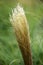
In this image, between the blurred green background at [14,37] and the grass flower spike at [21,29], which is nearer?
the grass flower spike at [21,29]

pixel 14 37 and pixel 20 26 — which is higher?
pixel 20 26

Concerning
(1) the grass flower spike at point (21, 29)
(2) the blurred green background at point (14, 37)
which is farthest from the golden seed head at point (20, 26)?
(2) the blurred green background at point (14, 37)

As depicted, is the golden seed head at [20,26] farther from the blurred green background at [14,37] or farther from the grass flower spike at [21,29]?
the blurred green background at [14,37]

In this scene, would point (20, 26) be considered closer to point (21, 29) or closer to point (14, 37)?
point (21, 29)

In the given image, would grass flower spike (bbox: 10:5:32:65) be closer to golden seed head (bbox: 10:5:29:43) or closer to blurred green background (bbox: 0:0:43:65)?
golden seed head (bbox: 10:5:29:43)

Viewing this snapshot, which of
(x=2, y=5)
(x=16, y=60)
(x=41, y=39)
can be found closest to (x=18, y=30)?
(x=16, y=60)

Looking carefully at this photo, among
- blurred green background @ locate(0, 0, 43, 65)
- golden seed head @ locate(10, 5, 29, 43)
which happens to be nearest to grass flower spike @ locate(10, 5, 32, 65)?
golden seed head @ locate(10, 5, 29, 43)

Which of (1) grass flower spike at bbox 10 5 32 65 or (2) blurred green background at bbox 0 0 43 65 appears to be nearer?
(1) grass flower spike at bbox 10 5 32 65

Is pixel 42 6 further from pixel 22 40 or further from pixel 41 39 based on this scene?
pixel 22 40

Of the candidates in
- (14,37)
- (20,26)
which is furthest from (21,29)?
(14,37)

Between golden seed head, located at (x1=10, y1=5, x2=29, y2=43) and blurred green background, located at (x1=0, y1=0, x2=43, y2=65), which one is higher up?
golden seed head, located at (x1=10, y1=5, x2=29, y2=43)
